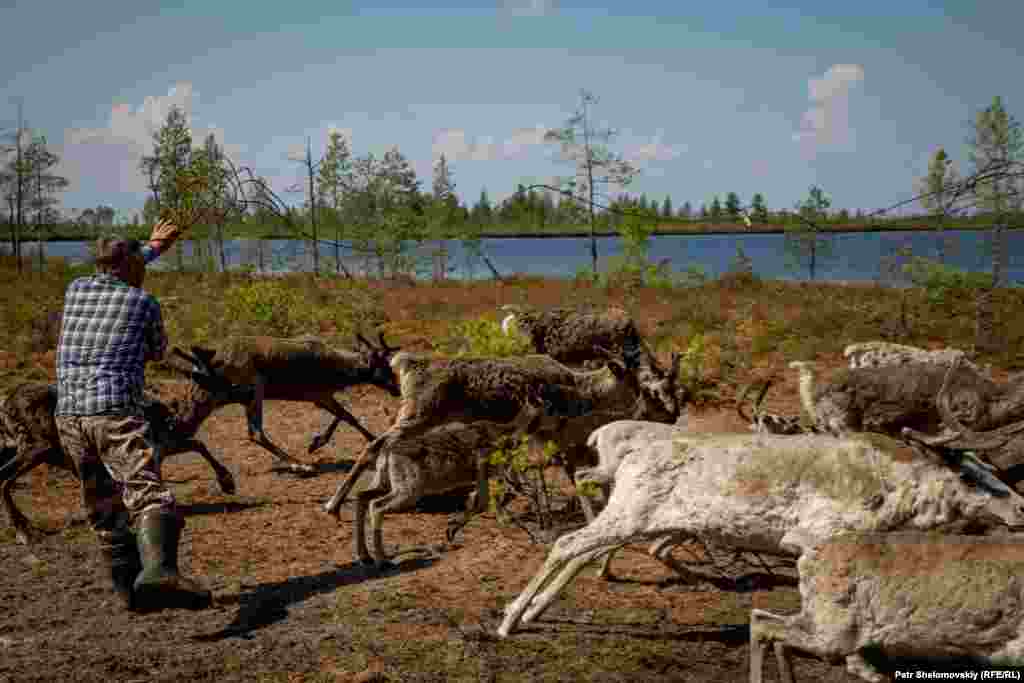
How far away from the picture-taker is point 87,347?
6.04 meters

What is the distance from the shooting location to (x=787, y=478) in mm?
5316

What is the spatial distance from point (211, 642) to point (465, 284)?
84.7 ft

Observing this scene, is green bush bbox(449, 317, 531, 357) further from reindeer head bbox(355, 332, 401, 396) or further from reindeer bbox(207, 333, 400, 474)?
reindeer head bbox(355, 332, 401, 396)

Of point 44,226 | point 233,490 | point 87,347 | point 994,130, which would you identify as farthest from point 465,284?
A: point 87,347

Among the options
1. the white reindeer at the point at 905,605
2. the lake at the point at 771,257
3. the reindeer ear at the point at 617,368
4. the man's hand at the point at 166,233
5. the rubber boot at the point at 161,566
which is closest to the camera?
the white reindeer at the point at 905,605

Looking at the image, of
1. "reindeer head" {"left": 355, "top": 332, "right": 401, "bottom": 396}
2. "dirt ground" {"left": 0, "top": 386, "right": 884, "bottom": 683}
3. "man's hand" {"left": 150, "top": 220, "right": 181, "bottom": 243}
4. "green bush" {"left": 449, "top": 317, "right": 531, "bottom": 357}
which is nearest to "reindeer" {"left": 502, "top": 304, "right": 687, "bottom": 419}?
"green bush" {"left": 449, "top": 317, "right": 531, "bottom": 357}

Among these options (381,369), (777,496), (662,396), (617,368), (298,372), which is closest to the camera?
(777,496)

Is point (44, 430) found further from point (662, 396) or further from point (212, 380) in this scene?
point (662, 396)

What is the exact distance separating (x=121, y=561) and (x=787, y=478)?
4.18 m

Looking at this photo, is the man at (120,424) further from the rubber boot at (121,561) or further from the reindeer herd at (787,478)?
the reindeer herd at (787,478)

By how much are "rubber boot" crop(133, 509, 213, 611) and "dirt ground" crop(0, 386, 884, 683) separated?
23 centimetres

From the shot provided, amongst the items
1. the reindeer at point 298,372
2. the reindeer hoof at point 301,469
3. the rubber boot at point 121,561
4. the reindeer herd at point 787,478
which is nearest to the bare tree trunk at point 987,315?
the reindeer herd at point 787,478

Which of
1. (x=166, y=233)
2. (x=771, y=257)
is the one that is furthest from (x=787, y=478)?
(x=771, y=257)

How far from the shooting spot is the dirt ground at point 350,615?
527cm
